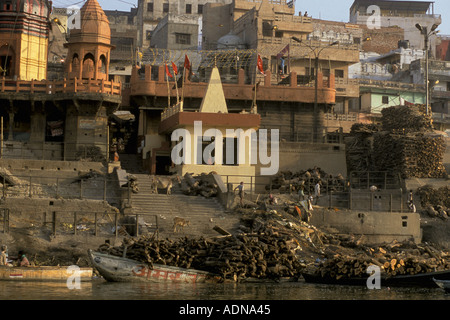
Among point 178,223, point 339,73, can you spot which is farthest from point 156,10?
point 178,223

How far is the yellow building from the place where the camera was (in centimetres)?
5206

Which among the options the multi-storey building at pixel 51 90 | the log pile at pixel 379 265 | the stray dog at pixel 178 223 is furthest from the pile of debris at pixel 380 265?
the multi-storey building at pixel 51 90

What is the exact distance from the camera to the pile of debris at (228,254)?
101 feet

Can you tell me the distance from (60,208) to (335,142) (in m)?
24.4

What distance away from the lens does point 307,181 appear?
46812mm

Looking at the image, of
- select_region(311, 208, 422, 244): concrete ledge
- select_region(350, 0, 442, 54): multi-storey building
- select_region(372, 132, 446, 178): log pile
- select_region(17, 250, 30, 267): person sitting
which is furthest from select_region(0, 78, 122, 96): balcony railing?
select_region(350, 0, 442, 54): multi-storey building

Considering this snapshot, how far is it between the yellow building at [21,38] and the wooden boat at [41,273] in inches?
911

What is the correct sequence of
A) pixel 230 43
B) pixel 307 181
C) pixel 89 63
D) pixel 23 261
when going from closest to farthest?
pixel 23 261
pixel 307 181
pixel 89 63
pixel 230 43

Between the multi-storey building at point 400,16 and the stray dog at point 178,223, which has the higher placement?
the multi-storey building at point 400,16

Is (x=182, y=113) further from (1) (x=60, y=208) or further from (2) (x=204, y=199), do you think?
(1) (x=60, y=208)

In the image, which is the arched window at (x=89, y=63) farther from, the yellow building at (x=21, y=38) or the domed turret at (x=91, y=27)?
the yellow building at (x=21, y=38)

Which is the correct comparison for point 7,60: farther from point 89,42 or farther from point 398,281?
point 398,281

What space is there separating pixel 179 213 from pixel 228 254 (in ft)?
26.1
